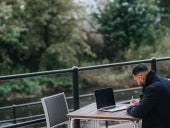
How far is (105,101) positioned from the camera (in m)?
5.29

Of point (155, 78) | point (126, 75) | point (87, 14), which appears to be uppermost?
point (87, 14)

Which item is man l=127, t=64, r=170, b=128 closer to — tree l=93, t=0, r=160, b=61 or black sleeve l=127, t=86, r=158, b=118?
black sleeve l=127, t=86, r=158, b=118

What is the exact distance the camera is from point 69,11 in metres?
23.7

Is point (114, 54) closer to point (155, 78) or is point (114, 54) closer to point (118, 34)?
point (118, 34)

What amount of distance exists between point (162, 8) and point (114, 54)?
4893 mm

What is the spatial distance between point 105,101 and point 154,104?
0.89m

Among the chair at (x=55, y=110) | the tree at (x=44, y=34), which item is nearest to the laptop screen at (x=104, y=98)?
the chair at (x=55, y=110)

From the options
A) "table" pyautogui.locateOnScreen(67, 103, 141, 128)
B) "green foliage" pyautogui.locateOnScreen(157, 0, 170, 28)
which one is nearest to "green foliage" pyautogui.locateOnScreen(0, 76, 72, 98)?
"green foliage" pyautogui.locateOnScreen(157, 0, 170, 28)

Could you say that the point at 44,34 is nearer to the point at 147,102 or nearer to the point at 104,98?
the point at 104,98

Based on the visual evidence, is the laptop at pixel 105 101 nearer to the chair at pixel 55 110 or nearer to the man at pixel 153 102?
the chair at pixel 55 110

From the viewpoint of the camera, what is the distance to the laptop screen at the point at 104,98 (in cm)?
521

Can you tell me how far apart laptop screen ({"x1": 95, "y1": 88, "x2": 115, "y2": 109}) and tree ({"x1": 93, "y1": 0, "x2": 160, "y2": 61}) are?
807 inches

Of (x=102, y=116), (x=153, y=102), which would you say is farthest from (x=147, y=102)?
(x=102, y=116)

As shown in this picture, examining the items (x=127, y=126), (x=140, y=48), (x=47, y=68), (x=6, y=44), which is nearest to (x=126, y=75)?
(x=140, y=48)
